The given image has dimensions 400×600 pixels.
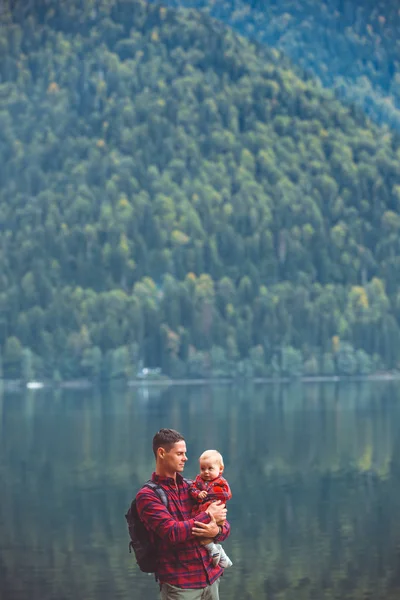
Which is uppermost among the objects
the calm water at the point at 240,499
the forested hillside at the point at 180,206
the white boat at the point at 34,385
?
the forested hillside at the point at 180,206

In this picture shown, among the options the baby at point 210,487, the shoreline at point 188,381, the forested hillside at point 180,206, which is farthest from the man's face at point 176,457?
the forested hillside at point 180,206

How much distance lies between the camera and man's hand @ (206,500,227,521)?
8.10m

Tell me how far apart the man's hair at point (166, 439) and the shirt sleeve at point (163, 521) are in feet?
0.88

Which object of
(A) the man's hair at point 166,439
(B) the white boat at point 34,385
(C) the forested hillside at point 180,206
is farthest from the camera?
(C) the forested hillside at point 180,206

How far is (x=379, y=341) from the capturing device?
125 metres

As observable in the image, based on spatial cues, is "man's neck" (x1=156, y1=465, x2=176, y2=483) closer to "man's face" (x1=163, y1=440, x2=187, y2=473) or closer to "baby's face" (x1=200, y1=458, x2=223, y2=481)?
"man's face" (x1=163, y1=440, x2=187, y2=473)

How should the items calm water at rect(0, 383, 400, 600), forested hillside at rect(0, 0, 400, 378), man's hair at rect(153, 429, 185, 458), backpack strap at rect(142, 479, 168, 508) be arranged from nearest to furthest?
1. man's hair at rect(153, 429, 185, 458)
2. backpack strap at rect(142, 479, 168, 508)
3. calm water at rect(0, 383, 400, 600)
4. forested hillside at rect(0, 0, 400, 378)

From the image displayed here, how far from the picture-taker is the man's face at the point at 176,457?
8.11 metres

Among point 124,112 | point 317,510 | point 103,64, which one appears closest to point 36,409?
point 317,510

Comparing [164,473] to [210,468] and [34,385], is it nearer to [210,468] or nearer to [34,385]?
[210,468]

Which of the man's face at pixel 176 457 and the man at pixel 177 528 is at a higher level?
the man's face at pixel 176 457

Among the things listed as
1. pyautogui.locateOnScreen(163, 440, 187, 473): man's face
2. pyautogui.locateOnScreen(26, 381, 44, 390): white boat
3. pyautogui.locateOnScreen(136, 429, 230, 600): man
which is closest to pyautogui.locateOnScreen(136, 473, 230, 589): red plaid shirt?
pyautogui.locateOnScreen(136, 429, 230, 600): man

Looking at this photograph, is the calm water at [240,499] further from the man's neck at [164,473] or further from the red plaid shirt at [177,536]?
the man's neck at [164,473]

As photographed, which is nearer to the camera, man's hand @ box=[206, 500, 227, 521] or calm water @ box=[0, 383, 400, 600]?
man's hand @ box=[206, 500, 227, 521]
